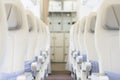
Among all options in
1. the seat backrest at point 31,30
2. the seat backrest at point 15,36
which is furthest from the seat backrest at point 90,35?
the seat backrest at point 15,36

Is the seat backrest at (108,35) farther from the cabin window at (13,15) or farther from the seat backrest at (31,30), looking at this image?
the seat backrest at (31,30)

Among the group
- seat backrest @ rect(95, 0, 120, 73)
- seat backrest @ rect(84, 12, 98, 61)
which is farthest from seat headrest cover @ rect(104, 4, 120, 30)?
seat backrest @ rect(84, 12, 98, 61)

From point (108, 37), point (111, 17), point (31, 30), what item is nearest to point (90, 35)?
point (31, 30)

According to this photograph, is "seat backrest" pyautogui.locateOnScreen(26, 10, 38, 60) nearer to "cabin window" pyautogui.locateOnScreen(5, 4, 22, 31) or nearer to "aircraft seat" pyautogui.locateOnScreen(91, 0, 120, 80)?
"cabin window" pyautogui.locateOnScreen(5, 4, 22, 31)

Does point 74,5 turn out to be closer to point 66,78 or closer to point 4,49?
point 66,78

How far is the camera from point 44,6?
10.1m

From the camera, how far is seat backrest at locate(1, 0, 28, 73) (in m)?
2.15

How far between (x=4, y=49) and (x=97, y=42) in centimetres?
129

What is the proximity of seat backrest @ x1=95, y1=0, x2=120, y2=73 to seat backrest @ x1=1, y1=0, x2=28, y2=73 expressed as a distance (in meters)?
0.71

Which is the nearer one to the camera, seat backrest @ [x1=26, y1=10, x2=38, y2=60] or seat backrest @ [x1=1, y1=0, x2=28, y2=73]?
seat backrest @ [x1=1, y1=0, x2=28, y2=73]

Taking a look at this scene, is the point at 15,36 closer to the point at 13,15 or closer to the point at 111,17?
the point at 13,15

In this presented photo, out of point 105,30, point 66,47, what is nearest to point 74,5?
Answer: point 66,47

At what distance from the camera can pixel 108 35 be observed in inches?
93.9

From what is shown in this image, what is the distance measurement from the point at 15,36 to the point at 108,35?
2.99 feet
